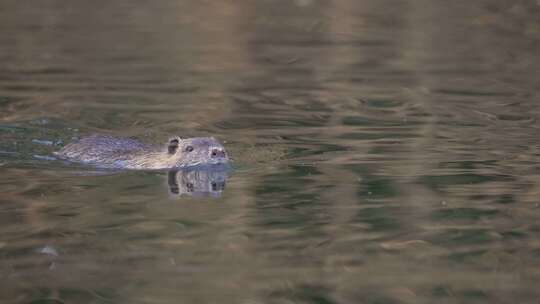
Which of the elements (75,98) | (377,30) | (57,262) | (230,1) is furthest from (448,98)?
(230,1)

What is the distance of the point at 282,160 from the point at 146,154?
3.79ft

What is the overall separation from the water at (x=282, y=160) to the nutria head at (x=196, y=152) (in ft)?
0.51

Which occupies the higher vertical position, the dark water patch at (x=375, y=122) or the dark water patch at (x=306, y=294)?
the dark water patch at (x=306, y=294)

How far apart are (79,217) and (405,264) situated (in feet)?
7.83

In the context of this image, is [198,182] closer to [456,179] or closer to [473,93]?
[456,179]

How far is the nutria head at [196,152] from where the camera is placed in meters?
10.1

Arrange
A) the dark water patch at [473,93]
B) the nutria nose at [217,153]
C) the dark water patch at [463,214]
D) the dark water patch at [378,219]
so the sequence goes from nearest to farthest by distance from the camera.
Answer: the dark water patch at [378,219] < the dark water patch at [463,214] < the nutria nose at [217,153] < the dark water patch at [473,93]

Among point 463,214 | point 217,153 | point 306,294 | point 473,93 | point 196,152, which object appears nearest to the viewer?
point 306,294

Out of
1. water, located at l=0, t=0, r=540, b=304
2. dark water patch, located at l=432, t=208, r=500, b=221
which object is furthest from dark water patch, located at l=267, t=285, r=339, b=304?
dark water patch, located at l=432, t=208, r=500, b=221

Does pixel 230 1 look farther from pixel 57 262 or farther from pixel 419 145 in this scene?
pixel 57 262

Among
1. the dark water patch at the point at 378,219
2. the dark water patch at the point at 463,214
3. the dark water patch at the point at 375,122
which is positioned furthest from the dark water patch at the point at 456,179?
the dark water patch at the point at 375,122

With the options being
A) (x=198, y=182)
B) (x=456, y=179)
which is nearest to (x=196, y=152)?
(x=198, y=182)

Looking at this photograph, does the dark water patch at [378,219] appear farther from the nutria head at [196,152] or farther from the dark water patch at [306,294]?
the nutria head at [196,152]

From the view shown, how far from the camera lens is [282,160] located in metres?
10.5
